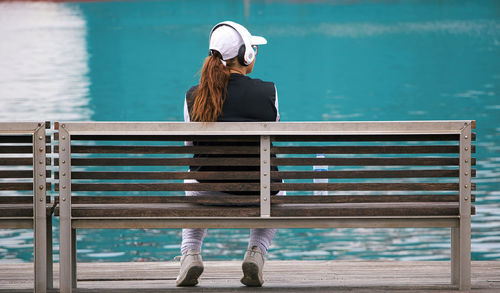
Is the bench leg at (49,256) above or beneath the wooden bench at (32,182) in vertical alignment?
beneath

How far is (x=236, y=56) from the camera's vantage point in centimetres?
366

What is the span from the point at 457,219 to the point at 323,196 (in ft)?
1.71

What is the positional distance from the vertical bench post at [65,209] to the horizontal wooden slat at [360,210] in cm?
77

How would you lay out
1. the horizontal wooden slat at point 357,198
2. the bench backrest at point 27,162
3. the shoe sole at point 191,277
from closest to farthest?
the bench backrest at point 27,162
the horizontal wooden slat at point 357,198
the shoe sole at point 191,277

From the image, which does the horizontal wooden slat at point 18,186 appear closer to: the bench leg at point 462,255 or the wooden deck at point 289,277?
the wooden deck at point 289,277

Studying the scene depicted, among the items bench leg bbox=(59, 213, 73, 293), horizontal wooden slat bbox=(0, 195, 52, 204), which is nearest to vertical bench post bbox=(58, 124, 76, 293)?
bench leg bbox=(59, 213, 73, 293)

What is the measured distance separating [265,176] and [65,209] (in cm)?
76

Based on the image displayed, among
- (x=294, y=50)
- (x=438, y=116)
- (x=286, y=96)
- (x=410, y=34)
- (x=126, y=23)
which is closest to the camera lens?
(x=438, y=116)

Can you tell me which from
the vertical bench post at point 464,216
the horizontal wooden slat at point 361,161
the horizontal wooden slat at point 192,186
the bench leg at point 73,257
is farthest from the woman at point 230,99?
the vertical bench post at point 464,216

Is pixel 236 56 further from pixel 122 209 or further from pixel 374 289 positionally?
pixel 374 289

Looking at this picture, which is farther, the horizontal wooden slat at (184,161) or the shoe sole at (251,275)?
the shoe sole at (251,275)

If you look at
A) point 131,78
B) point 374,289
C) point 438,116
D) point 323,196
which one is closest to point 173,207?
point 323,196

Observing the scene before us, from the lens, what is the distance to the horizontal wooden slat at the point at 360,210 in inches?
136

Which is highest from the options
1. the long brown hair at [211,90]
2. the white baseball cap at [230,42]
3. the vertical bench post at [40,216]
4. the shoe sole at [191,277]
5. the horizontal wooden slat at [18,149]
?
the white baseball cap at [230,42]
